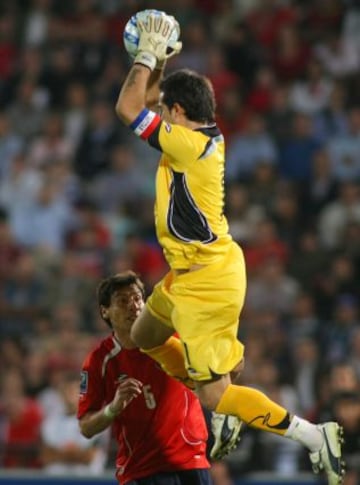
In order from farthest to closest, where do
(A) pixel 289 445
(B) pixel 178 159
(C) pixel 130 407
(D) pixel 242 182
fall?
(D) pixel 242 182 → (A) pixel 289 445 → (C) pixel 130 407 → (B) pixel 178 159

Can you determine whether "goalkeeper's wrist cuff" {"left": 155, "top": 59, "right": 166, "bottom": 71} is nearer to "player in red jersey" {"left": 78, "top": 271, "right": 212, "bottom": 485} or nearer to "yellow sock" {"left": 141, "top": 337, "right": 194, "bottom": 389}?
"player in red jersey" {"left": 78, "top": 271, "right": 212, "bottom": 485}

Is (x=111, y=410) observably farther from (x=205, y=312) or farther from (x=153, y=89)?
(x=153, y=89)

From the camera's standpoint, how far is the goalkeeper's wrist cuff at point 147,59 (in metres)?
6.97

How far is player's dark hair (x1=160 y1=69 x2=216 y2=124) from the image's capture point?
697cm

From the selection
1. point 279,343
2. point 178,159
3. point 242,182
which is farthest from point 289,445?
point 178,159

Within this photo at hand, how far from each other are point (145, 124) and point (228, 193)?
20.9ft

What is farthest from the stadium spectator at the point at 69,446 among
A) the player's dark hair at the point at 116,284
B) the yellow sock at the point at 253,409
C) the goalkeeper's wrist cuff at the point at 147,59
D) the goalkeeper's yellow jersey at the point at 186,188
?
the goalkeeper's wrist cuff at the point at 147,59

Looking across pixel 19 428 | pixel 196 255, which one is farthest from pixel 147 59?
pixel 19 428

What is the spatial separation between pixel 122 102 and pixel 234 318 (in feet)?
3.68

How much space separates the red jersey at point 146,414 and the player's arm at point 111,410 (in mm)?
97

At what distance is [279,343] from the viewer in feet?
38.4

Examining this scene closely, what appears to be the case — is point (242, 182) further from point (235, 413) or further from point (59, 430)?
point (235, 413)

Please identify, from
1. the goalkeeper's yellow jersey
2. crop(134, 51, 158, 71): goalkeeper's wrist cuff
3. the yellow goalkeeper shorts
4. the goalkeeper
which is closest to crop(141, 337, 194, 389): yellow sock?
the goalkeeper

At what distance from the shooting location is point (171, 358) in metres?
7.21
